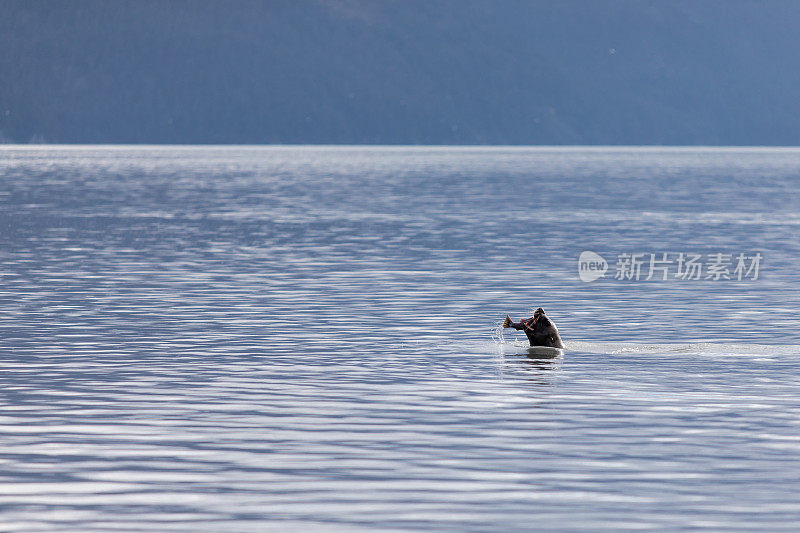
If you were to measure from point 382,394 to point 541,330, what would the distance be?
727 centimetres

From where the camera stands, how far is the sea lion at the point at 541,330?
3403 cm

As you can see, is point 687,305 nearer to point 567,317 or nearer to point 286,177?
point 567,317

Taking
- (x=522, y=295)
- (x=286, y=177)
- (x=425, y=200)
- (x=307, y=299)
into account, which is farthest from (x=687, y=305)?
(x=286, y=177)

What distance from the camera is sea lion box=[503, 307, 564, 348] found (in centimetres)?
3403

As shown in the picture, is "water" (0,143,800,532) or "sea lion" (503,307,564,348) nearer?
"water" (0,143,800,532)

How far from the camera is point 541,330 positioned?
34469mm

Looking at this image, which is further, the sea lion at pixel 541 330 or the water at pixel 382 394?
the sea lion at pixel 541 330

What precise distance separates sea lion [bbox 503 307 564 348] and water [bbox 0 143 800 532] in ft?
1.69

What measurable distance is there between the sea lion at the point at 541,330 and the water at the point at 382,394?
0.52m

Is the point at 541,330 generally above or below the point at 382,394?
above

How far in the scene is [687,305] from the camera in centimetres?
4566

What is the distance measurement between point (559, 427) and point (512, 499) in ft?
16.4

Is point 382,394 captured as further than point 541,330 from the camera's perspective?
No

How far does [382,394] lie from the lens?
28.1 metres
